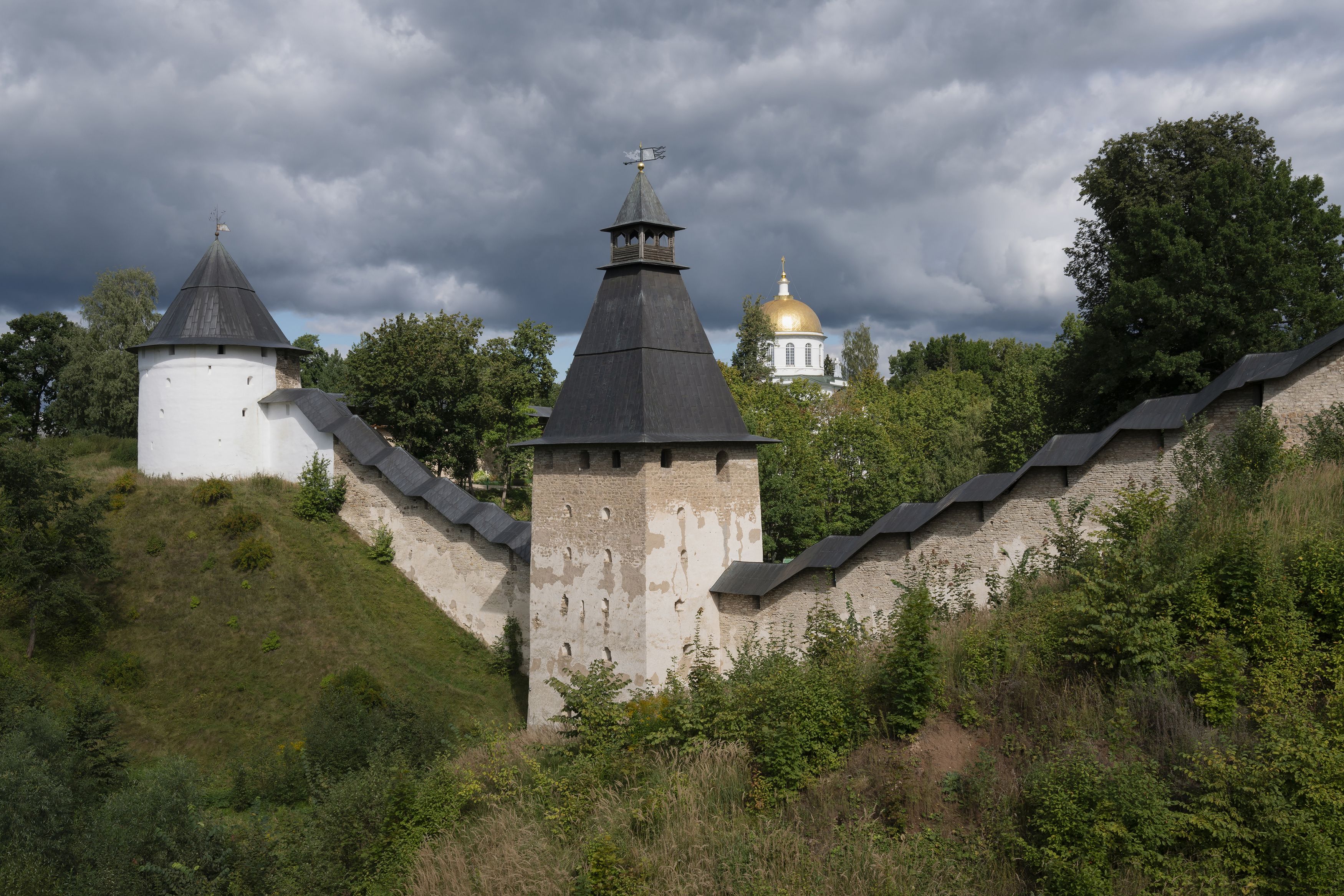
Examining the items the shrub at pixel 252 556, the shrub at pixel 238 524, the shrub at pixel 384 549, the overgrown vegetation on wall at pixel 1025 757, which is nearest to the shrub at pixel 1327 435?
the overgrown vegetation on wall at pixel 1025 757

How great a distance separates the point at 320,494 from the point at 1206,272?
21.5 metres

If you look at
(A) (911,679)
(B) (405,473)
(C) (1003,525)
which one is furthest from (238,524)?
(A) (911,679)

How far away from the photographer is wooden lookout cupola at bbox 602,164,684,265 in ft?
54.0

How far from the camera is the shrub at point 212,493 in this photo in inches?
875

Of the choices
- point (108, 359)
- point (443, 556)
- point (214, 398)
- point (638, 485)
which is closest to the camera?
point (638, 485)

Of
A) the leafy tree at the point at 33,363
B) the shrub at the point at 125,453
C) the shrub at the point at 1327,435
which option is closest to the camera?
the shrub at the point at 1327,435

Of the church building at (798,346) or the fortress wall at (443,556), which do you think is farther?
the church building at (798,346)

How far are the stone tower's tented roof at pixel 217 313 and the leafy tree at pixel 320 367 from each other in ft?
80.9

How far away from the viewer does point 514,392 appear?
29.5 metres

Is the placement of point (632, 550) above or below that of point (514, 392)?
below

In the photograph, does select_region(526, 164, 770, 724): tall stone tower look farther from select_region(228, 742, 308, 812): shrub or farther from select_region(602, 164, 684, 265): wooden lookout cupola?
select_region(228, 742, 308, 812): shrub

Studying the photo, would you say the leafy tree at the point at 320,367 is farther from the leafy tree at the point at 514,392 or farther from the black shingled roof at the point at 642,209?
the black shingled roof at the point at 642,209

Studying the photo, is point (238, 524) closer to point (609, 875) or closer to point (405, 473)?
point (405, 473)

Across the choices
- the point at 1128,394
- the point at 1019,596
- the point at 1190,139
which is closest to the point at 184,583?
the point at 1019,596
